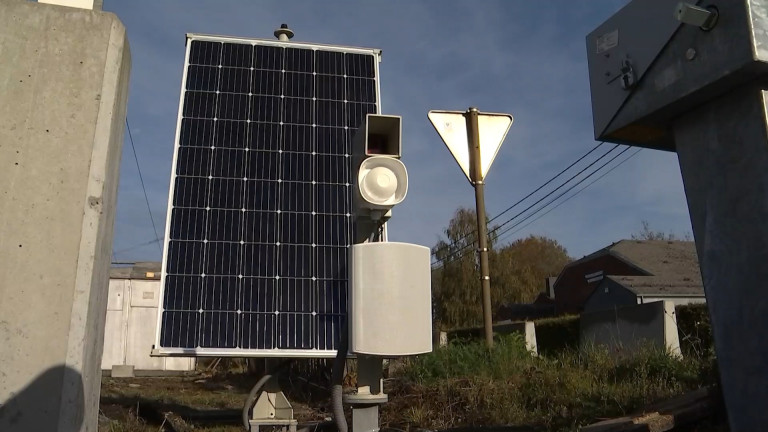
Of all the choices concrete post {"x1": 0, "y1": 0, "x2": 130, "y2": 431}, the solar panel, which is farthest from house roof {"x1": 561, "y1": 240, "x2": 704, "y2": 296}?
concrete post {"x1": 0, "y1": 0, "x2": 130, "y2": 431}

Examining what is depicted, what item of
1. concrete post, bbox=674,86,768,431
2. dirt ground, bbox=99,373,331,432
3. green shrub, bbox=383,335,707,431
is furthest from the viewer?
dirt ground, bbox=99,373,331,432

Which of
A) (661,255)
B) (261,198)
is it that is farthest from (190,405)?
(661,255)

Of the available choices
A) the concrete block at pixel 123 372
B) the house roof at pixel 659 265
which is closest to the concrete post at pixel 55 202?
the concrete block at pixel 123 372

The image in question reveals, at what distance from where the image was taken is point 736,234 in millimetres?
2729

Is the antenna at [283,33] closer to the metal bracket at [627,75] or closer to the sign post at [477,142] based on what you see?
the sign post at [477,142]

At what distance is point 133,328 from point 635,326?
1443cm

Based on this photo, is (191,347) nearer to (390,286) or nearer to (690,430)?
(390,286)

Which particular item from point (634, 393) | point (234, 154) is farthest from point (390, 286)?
point (234, 154)

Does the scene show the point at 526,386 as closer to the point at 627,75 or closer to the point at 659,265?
the point at 627,75

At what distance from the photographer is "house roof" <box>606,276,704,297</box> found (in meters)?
29.1

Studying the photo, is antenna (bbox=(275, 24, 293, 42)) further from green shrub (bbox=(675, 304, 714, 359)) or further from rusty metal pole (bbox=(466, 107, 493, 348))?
green shrub (bbox=(675, 304, 714, 359))

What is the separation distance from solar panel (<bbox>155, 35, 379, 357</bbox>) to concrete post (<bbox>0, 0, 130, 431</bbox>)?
114 inches

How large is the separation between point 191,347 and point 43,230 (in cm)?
321

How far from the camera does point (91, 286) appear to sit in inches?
135
